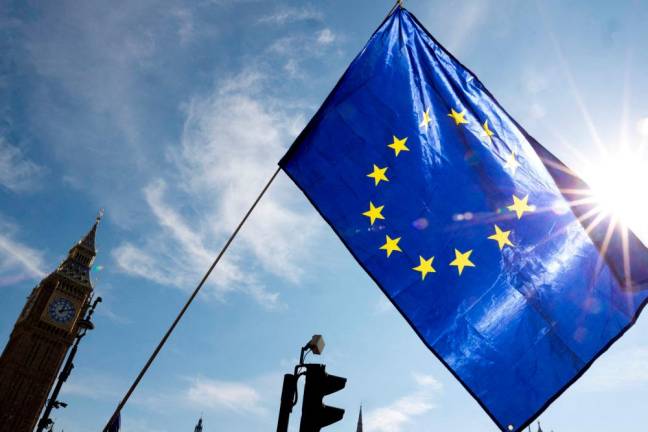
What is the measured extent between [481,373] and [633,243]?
10.6 ft

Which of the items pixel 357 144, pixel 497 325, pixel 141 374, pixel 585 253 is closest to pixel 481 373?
pixel 497 325

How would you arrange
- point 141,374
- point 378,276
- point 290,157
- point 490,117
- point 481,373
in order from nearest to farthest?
point 141,374
point 481,373
point 378,276
point 290,157
point 490,117

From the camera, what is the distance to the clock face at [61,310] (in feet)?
275

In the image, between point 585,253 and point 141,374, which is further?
point 585,253

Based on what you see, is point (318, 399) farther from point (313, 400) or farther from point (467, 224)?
point (467, 224)

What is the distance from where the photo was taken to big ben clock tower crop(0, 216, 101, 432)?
74875 millimetres

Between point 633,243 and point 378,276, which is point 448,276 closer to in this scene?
point 378,276

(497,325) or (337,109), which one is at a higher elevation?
(337,109)

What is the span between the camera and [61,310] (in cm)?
8512

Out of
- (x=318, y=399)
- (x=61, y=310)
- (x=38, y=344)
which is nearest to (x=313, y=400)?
(x=318, y=399)

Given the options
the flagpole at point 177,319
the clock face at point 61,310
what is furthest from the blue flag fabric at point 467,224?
the clock face at point 61,310

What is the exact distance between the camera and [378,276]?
270 inches

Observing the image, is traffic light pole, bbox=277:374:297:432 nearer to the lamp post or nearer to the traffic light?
the traffic light

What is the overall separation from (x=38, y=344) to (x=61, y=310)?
269 inches
